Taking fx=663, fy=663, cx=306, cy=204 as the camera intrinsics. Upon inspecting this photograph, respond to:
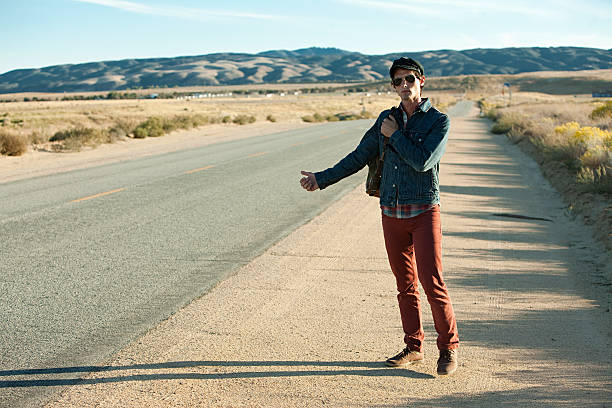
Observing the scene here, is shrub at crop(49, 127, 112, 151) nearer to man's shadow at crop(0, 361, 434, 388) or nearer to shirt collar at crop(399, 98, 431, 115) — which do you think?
man's shadow at crop(0, 361, 434, 388)

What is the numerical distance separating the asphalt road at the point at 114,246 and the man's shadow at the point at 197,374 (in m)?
0.03

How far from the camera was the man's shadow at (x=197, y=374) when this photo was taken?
4.21m

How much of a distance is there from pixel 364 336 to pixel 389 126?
1822 mm

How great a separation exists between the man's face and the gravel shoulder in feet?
5.92

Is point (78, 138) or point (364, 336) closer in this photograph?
point (364, 336)

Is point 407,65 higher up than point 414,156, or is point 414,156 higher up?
point 407,65

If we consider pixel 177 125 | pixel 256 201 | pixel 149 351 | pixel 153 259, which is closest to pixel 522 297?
pixel 149 351

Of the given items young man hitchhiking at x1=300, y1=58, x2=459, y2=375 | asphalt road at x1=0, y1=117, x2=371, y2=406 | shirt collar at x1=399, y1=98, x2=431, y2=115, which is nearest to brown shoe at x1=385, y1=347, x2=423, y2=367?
young man hitchhiking at x1=300, y1=58, x2=459, y2=375

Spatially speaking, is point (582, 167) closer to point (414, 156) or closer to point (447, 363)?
point (447, 363)

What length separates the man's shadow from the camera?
166 inches

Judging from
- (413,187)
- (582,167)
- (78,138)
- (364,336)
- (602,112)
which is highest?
(413,187)

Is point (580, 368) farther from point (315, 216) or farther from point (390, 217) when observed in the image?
point (315, 216)

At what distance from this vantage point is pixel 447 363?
168 inches

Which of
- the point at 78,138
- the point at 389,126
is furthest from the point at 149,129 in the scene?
the point at 389,126
